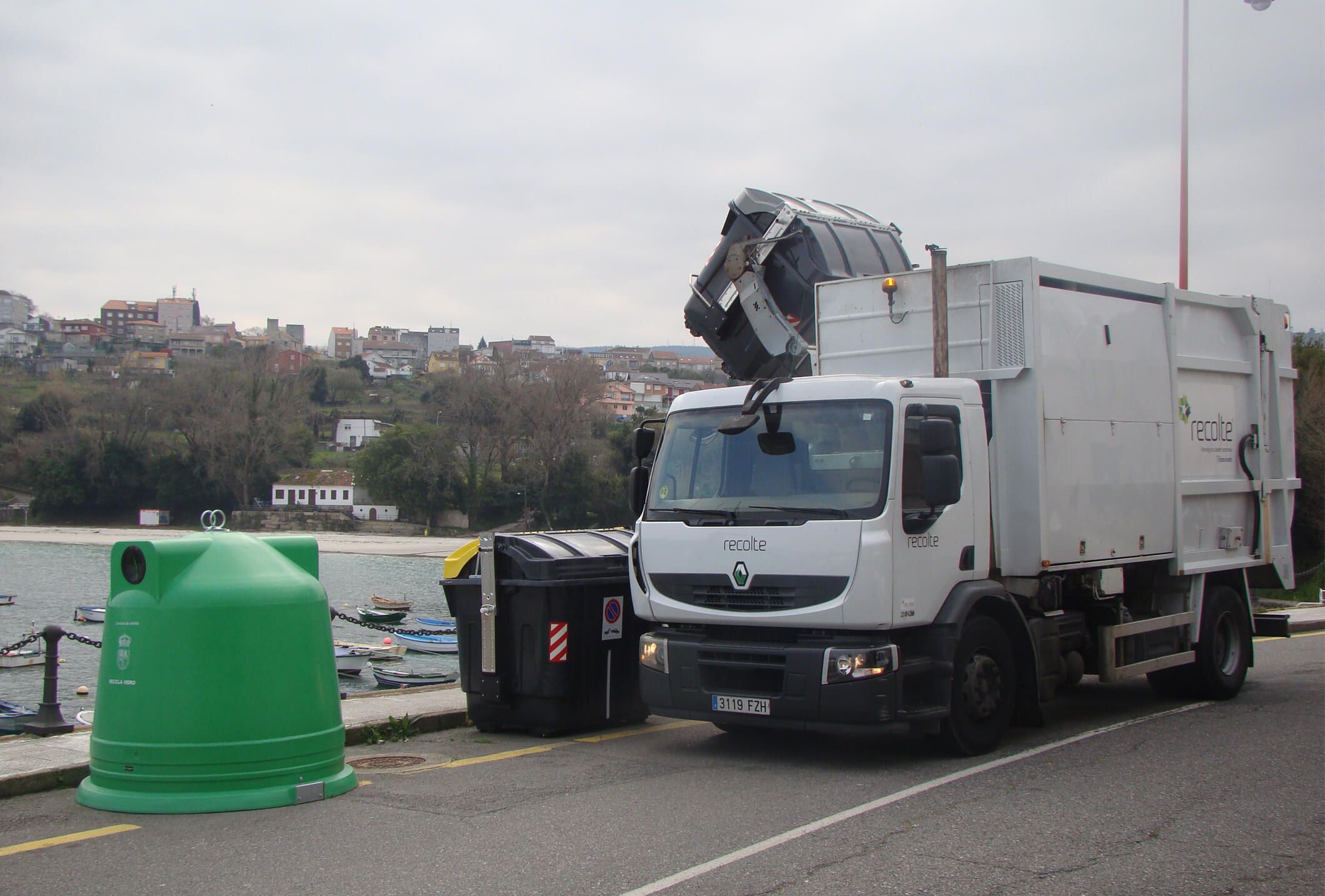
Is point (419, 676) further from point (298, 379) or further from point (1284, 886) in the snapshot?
point (298, 379)

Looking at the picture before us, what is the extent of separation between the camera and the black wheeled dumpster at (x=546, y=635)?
9.06 metres

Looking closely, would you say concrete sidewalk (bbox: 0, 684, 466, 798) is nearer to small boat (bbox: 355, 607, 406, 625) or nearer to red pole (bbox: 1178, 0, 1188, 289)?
red pole (bbox: 1178, 0, 1188, 289)

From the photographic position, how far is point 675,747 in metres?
8.84

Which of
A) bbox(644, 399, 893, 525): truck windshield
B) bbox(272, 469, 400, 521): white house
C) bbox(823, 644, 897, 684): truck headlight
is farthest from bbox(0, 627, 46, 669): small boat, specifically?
bbox(272, 469, 400, 521): white house

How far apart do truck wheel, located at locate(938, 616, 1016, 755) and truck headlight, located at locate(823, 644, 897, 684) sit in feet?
1.83

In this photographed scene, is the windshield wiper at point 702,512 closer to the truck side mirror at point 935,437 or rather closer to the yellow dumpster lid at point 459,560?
the truck side mirror at point 935,437

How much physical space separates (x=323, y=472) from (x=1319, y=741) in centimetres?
10421

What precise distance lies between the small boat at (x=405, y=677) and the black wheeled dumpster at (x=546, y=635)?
18758 millimetres

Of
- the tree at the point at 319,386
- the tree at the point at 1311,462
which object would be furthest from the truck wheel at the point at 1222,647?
the tree at the point at 319,386

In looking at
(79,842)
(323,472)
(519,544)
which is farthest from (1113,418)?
(323,472)

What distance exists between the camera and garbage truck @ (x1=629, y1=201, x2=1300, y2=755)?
7.66m

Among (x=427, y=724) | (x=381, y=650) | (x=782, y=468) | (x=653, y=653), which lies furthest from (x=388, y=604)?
(x=782, y=468)

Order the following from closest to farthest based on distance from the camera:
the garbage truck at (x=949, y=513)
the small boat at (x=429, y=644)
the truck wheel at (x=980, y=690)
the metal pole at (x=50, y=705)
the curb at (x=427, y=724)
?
the garbage truck at (x=949, y=513), the truck wheel at (x=980, y=690), the metal pole at (x=50, y=705), the curb at (x=427, y=724), the small boat at (x=429, y=644)

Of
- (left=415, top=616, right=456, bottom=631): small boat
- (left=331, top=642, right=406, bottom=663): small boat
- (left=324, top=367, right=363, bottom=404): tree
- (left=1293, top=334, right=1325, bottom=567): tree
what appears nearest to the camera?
(left=1293, top=334, right=1325, bottom=567): tree
